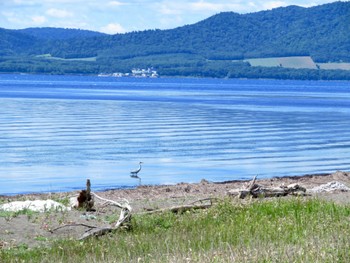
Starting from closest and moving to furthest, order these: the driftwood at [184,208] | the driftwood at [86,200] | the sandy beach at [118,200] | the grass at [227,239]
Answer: the grass at [227,239] < the sandy beach at [118,200] < the driftwood at [184,208] < the driftwood at [86,200]

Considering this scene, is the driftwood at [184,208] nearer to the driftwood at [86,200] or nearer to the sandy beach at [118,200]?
the sandy beach at [118,200]

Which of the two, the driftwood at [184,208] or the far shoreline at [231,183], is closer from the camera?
the driftwood at [184,208]

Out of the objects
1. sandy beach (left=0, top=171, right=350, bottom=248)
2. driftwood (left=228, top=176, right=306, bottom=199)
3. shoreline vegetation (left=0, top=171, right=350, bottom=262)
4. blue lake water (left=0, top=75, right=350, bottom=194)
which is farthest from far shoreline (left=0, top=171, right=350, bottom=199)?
shoreline vegetation (left=0, top=171, right=350, bottom=262)

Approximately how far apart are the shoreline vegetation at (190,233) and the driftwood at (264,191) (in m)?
0.37

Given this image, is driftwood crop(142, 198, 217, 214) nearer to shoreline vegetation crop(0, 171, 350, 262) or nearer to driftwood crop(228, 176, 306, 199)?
shoreline vegetation crop(0, 171, 350, 262)

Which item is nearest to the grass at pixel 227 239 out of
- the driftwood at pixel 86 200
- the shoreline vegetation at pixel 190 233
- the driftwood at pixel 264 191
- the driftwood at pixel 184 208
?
the shoreline vegetation at pixel 190 233

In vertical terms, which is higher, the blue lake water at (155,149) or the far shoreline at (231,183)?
the far shoreline at (231,183)

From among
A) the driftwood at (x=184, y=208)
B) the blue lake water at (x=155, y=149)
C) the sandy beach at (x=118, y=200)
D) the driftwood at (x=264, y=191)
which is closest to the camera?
the sandy beach at (x=118, y=200)

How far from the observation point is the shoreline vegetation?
39.1 ft

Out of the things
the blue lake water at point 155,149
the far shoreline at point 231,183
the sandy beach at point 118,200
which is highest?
the sandy beach at point 118,200

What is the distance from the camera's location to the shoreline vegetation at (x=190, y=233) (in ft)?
39.1

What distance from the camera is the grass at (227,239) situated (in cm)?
1170

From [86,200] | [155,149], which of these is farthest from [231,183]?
[155,149]

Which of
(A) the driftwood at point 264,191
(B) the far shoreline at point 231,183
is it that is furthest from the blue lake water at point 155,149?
(A) the driftwood at point 264,191
